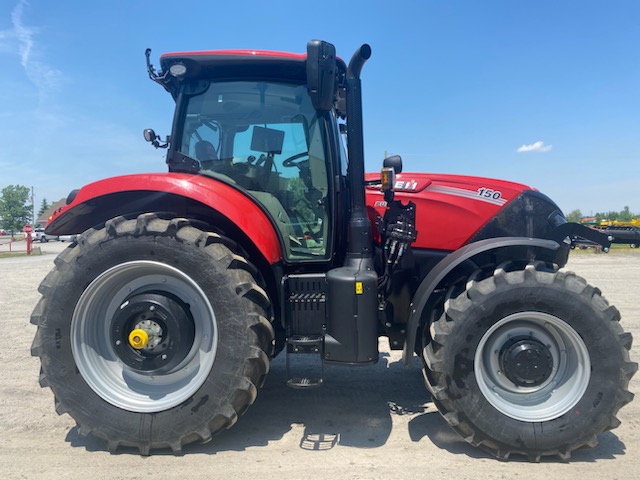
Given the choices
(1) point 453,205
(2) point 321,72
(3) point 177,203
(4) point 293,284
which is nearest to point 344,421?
(4) point 293,284

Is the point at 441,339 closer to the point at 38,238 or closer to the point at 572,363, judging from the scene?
the point at 572,363

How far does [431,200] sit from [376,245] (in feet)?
1.77

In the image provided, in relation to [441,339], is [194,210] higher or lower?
higher

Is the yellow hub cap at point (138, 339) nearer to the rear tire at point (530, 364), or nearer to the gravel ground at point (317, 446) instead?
the gravel ground at point (317, 446)

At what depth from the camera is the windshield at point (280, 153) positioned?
10.3ft

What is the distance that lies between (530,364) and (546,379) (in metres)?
0.16

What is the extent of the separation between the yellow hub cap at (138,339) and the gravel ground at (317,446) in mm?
647

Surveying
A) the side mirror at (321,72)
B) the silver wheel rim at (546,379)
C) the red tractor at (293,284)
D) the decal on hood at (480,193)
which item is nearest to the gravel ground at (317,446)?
the red tractor at (293,284)

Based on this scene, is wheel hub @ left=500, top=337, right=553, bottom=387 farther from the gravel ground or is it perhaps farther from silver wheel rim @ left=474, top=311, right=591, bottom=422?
the gravel ground

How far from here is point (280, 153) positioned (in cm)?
315

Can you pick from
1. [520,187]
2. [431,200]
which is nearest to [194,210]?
[431,200]

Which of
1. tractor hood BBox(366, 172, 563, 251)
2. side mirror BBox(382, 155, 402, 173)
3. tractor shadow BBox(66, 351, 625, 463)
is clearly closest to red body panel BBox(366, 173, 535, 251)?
tractor hood BBox(366, 172, 563, 251)

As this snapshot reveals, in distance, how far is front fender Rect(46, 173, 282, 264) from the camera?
274 centimetres

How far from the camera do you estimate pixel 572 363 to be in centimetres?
261
